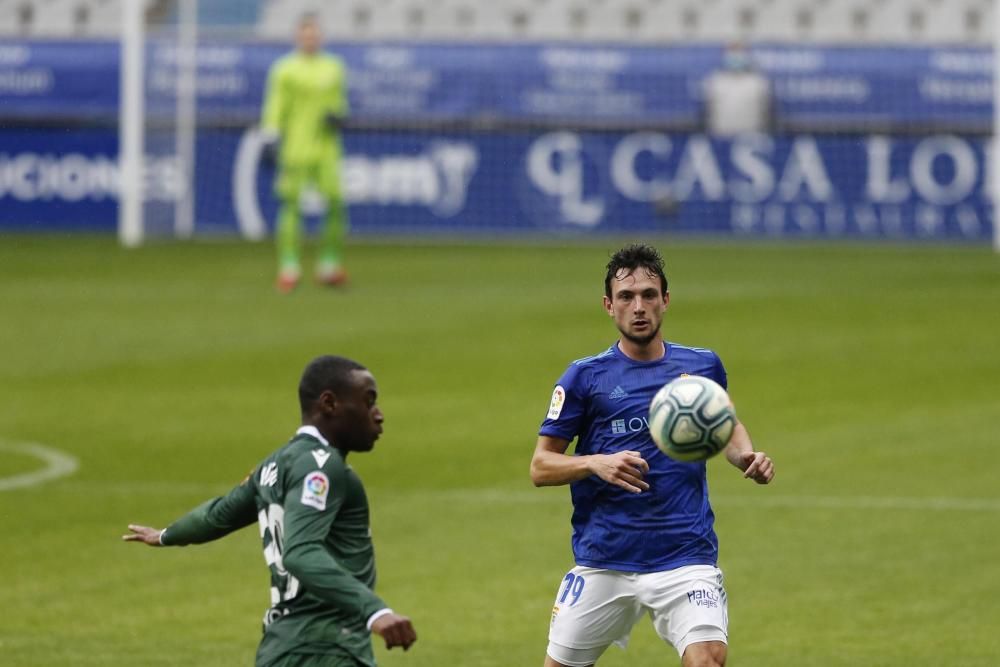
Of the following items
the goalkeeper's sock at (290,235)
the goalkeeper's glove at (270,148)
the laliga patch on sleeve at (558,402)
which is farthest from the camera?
the goalkeeper's glove at (270,148)

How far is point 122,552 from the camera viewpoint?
11.0 metres

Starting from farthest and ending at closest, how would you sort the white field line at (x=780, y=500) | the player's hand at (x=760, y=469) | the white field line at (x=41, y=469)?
1. the white field line at (x=41, y=469)
2. the white field line at (x=780, y=500)
3. the player's hand at (x=760, y=469)

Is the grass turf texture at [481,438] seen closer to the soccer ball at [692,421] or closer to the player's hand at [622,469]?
the player's hand at [622,469]

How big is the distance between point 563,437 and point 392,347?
38.8 ft

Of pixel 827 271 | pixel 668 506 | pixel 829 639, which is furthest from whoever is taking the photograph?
pixel 827 271

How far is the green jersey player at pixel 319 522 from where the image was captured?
556cm

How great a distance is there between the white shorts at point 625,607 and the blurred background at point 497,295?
1.93 metres

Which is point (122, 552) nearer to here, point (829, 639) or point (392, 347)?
point (829, 639)

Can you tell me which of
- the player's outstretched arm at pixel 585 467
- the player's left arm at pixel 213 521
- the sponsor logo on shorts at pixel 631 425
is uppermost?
the sponsor logo on shorts at pixel 631 425

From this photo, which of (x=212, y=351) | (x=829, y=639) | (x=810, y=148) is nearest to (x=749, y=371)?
(x=212, y=351)

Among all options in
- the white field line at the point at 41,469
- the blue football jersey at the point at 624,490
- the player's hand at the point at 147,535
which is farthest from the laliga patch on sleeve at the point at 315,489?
the white field line at the point at 41,469

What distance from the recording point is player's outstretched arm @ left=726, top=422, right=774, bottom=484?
6430mm

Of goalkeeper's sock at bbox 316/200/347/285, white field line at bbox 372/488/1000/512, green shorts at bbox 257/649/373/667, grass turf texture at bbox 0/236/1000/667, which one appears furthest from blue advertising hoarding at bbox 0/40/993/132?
green shorts at bbox 257/649/373/667

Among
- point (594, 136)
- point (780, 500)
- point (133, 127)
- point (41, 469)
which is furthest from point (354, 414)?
point (594, 136)
